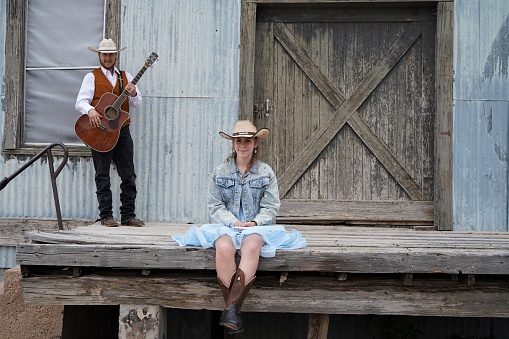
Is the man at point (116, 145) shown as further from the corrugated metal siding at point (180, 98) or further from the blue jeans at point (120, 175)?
the corrugated metal siding at point (180, 98)

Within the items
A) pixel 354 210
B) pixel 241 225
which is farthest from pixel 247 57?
pixel 241 225

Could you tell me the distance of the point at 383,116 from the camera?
7.46 m

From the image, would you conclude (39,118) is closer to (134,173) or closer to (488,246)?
(134,173)

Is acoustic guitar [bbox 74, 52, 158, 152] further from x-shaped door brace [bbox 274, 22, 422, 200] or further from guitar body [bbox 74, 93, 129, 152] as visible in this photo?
x-shaped door brace [bbox 274, 22, 422, 200]

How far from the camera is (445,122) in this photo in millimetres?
→ 7105

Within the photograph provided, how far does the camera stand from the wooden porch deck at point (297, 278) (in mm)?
4984

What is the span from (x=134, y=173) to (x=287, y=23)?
2230 millimetres

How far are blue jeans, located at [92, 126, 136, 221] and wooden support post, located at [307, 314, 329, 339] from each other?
2.45 meters

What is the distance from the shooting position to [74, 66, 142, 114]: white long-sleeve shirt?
6.79 metres

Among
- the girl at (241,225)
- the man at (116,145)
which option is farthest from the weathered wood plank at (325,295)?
the man at (116,145)

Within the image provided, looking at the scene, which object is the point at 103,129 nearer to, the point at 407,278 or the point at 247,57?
the point at 247,57

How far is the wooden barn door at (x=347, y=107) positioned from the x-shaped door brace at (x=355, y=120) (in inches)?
0.4

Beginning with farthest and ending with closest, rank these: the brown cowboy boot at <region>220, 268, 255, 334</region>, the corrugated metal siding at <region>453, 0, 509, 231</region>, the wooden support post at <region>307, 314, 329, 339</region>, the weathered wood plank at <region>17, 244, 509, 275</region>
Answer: the corrugated metal siding at <region>453, 0, 509, 231</region> < the wooden support post at <region>307, 314, 329, 339</region> < the weathered wood plank at <region>17, 244, 509, 275</region> < the brown cowboy boot at <region>220, 268, 255, 334</region>

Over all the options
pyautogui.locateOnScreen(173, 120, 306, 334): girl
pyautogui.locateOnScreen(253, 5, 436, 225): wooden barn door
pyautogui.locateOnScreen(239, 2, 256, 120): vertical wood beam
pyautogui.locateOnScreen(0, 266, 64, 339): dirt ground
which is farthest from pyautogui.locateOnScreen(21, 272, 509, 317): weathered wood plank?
pyautogui.locateOnScreen(239, 2, 256, 120): vertical wood beam
